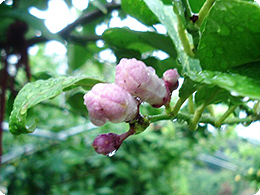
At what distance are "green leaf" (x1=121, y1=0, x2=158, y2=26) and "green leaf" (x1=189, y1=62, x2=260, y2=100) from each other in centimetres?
22

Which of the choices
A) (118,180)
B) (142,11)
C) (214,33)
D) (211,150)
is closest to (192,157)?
(211,150)

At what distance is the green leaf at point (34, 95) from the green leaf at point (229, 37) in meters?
0.14

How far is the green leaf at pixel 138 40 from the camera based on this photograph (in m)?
0.52

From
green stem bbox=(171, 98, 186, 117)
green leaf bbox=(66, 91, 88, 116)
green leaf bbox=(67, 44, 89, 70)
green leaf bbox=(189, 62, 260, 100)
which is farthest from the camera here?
green leaf bbox=(67, 44, 89, 70)

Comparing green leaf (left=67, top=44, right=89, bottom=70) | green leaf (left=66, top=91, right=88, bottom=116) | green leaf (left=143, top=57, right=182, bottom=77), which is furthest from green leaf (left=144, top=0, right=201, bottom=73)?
green leaf (left=67, top=44, right=89, bottom=70)

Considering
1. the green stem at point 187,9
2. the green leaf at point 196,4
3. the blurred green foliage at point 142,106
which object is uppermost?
the green stem at point 187,9

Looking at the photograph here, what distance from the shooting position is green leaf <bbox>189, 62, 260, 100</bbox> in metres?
0.26

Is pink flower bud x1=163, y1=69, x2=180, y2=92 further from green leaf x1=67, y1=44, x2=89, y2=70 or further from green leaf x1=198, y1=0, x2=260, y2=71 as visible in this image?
green leaf x1=67, y1=44, x2=89, y2=70

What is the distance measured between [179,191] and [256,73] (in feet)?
6.80

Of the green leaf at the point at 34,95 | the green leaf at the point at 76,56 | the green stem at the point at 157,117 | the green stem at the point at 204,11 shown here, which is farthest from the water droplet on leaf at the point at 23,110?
the green leaf at the point at 76,56

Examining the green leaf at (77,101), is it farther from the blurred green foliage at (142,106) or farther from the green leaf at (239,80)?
the green leaf at (239,80)

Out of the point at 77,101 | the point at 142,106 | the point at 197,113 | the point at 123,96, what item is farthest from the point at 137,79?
the point at 142,106

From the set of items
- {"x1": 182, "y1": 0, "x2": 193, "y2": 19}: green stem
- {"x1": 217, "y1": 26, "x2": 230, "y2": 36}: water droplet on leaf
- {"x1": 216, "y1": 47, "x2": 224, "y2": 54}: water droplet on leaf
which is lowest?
{"x1": 216, "y1": 47, "x2": 224, "y2": 54}: water droplet on leaf

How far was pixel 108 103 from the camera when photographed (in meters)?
0.29
